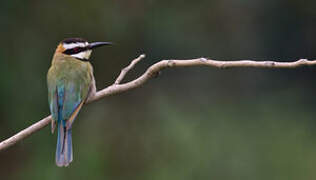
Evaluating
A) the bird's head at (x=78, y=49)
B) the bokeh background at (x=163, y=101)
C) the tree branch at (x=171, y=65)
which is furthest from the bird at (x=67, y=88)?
the bokeh background at (x=163, y=101)

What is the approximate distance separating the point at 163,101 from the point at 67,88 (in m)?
3.48

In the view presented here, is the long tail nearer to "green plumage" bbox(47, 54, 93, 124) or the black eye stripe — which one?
"green plumage" bbox(47, 54, 93, 124)

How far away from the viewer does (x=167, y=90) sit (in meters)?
7.40

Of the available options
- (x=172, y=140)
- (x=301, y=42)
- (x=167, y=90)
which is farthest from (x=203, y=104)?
(x=301, y=42)

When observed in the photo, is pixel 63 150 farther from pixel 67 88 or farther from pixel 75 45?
pixel 75 45

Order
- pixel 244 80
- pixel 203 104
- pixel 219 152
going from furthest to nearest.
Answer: pixel 244 80, pixel 203 104, pixel 219 152

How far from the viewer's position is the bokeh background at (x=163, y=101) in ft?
21.0

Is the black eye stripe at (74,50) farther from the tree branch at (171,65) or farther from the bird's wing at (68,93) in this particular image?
the tree branch at (171,65)

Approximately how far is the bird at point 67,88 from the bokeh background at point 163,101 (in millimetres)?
2333

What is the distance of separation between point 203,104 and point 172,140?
2.68 ft

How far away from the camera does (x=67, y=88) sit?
377cm

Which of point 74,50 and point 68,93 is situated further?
point 74,50

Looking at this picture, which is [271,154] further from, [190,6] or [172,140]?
[190,6]

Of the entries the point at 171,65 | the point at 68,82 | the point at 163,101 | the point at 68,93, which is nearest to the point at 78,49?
the point at 68,82
